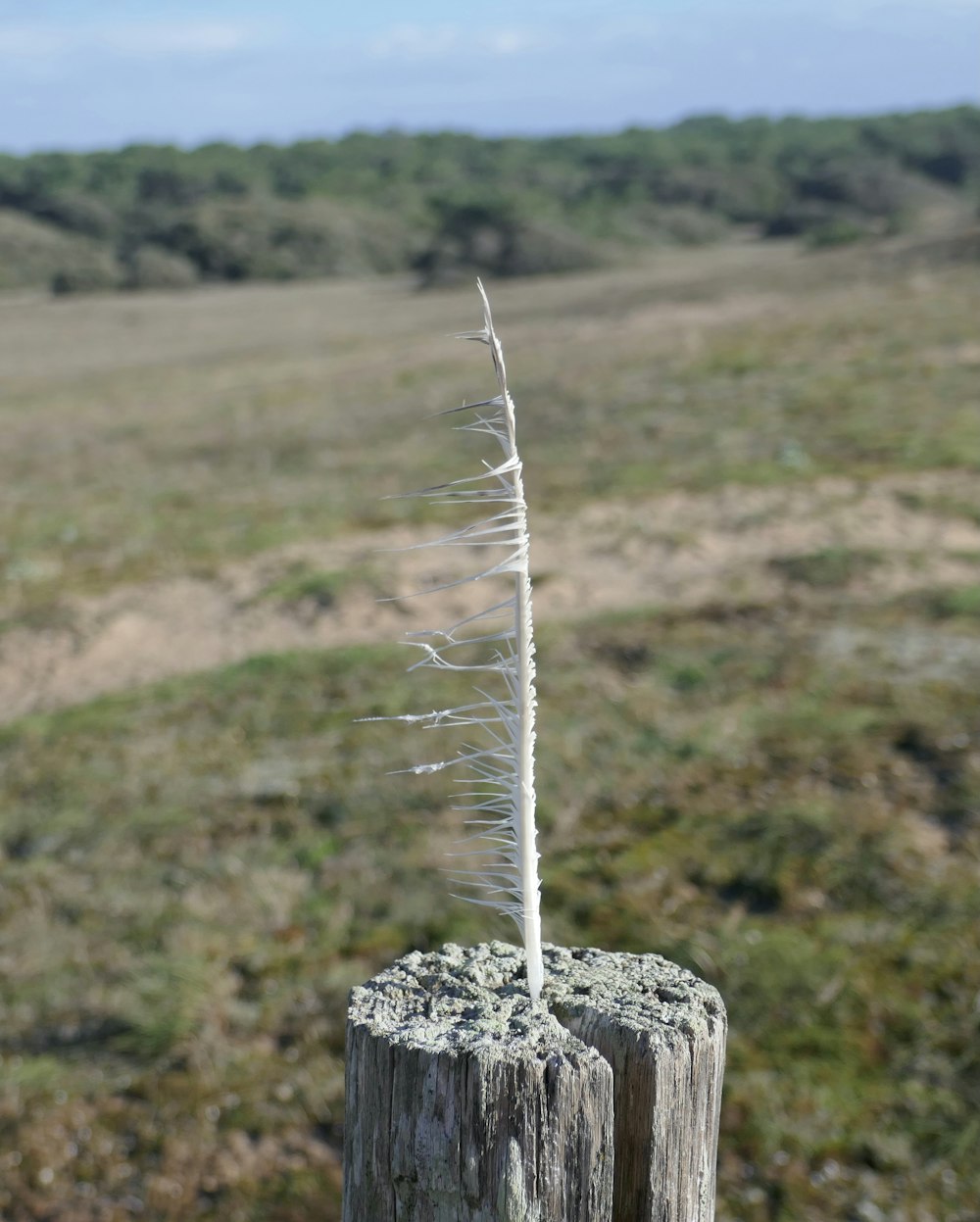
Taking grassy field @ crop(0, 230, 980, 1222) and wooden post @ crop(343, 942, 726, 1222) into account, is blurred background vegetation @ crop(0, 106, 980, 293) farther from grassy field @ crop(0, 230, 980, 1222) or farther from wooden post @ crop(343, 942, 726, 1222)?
wooden post @ crop(343, 942, 726, 1222)

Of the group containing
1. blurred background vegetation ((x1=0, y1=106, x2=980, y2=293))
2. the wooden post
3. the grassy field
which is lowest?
the grassy field

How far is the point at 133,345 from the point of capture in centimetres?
2430

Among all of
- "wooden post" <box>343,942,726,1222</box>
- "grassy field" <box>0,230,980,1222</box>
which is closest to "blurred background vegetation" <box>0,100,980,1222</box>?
"grassy field" <box>0,230,980,1222</box>

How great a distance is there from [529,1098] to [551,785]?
410 cm

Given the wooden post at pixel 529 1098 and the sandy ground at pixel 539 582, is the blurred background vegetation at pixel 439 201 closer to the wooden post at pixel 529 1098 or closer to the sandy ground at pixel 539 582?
the sandy ground at pixel 539 582

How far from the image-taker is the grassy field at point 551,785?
3.72 metres

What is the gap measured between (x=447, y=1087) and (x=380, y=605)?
6.36 metres

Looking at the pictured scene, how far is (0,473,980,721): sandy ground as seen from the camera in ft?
24.2

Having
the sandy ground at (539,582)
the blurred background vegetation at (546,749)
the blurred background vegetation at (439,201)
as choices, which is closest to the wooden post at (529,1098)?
the blurred background vegetation at (546,749)

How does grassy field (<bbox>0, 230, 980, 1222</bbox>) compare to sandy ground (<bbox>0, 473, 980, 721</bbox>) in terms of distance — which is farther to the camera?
sandy ground (<bbox>0, 473, 980, 721</bbox>)

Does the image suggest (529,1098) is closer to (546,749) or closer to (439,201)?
(546,749)

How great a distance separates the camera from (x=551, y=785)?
5.54m

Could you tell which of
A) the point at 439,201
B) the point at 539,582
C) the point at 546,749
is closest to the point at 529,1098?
the point at 546,749

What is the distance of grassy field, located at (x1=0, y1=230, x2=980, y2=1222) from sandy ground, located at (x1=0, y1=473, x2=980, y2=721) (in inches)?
1.4
